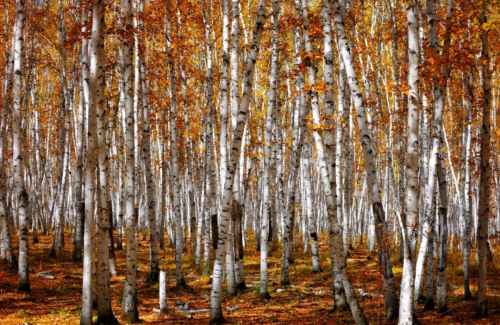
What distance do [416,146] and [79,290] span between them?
10.8m

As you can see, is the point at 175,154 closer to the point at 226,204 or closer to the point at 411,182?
the point at 226,204

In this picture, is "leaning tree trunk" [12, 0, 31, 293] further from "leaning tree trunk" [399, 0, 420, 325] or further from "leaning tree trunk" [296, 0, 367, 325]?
"leaning tree trunk" [399, 0, 420, 325]

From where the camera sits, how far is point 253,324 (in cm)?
905

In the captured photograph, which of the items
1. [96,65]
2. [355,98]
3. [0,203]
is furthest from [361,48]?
[0,203]

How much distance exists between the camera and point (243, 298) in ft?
37.8

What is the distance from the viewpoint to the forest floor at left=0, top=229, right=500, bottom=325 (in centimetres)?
909

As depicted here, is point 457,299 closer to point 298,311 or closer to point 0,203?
point 298,311

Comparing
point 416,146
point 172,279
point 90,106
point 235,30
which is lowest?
point 172,279

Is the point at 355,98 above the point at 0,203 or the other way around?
above

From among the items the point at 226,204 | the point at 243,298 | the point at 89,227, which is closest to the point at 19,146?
the point at 89,227

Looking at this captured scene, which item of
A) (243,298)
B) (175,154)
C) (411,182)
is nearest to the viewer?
(411,182)

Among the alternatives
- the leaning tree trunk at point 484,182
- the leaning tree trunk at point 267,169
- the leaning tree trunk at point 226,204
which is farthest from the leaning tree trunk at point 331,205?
the leaning tree trunk at point 484,182

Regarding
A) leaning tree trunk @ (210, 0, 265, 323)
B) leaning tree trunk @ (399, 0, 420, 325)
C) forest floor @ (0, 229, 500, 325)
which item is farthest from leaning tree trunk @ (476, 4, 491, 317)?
leaning tree trunk @ (210, 0, 265, 323)

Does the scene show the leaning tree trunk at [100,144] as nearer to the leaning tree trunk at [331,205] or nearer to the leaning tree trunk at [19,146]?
the leaning tree trunk at [19,146]
